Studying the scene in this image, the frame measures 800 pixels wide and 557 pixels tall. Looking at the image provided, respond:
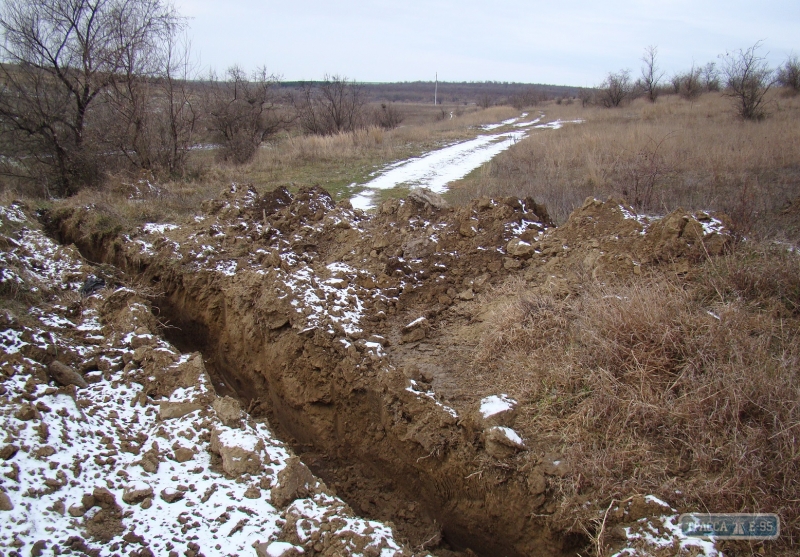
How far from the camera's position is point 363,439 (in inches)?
158

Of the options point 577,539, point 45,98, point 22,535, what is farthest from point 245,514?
point 45,98

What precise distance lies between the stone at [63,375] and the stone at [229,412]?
103 cm

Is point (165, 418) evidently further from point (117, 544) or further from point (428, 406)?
point (428, 406)

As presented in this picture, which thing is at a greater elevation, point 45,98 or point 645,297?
point 45,98

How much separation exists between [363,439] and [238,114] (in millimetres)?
15122

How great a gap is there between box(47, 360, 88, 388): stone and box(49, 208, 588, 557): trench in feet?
5.16

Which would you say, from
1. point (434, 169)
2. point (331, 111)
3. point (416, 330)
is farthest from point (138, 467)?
point (331, 111)

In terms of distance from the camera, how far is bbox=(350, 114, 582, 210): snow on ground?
390 inches

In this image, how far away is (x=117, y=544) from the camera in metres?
2.52

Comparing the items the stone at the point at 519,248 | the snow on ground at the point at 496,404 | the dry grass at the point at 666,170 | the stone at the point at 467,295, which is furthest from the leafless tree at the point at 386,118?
the snow on ground at the point at 496,404

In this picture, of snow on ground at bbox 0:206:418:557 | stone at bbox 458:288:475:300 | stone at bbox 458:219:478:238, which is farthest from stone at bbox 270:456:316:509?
stone at bbox 458:219:478:238

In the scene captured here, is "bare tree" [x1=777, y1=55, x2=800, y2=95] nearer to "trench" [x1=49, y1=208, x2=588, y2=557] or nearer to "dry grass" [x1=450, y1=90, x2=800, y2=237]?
"dry grass" [x1=450, y1=90, x2=800, y2=237]

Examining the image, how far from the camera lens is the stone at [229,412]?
3481 millimetres

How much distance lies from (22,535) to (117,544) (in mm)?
436
